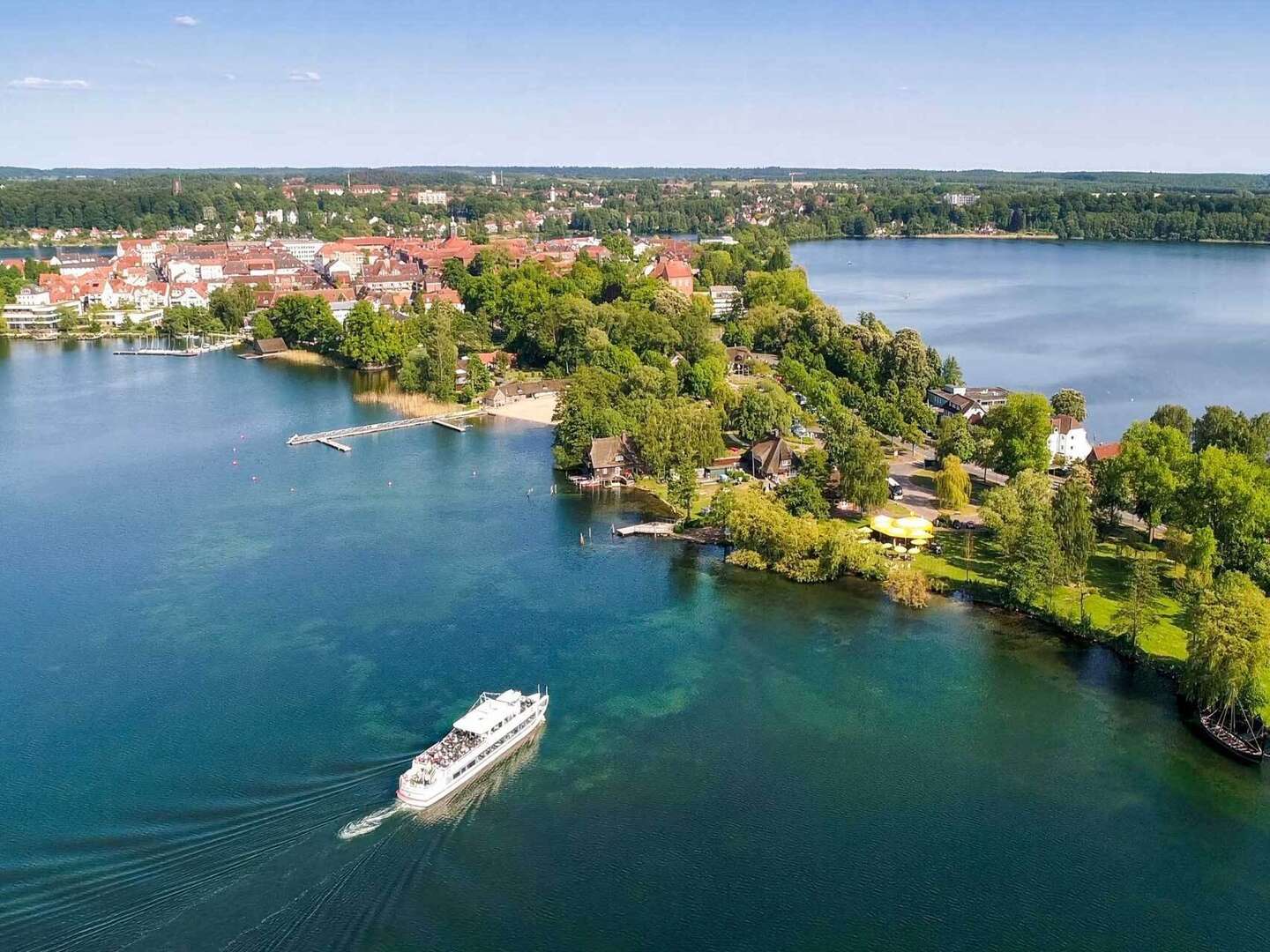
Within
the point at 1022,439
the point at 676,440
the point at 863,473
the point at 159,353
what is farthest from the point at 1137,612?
the point at 159,353

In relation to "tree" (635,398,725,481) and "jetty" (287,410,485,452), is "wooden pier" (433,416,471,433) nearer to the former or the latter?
"jetty" (287,410,485,452)

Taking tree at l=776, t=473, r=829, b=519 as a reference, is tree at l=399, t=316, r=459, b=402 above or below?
above

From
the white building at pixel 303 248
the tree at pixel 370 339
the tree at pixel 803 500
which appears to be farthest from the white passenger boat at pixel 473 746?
the white building at pixel 303 248

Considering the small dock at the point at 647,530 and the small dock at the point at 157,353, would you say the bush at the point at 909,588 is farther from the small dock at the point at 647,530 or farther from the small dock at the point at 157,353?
the small dock at the point at 157,353

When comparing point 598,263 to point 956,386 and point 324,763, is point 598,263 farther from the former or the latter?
point 324,763

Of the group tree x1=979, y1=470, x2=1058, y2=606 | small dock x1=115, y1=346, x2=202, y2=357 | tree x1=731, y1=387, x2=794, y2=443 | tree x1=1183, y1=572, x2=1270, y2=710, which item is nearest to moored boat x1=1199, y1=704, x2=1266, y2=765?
tree x1=1183, y1=572, x2=1270, y2=710

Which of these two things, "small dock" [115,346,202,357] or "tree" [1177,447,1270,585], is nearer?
"tree" [1177,447,1270,585]

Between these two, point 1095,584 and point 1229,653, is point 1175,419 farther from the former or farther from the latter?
point 1229,653
